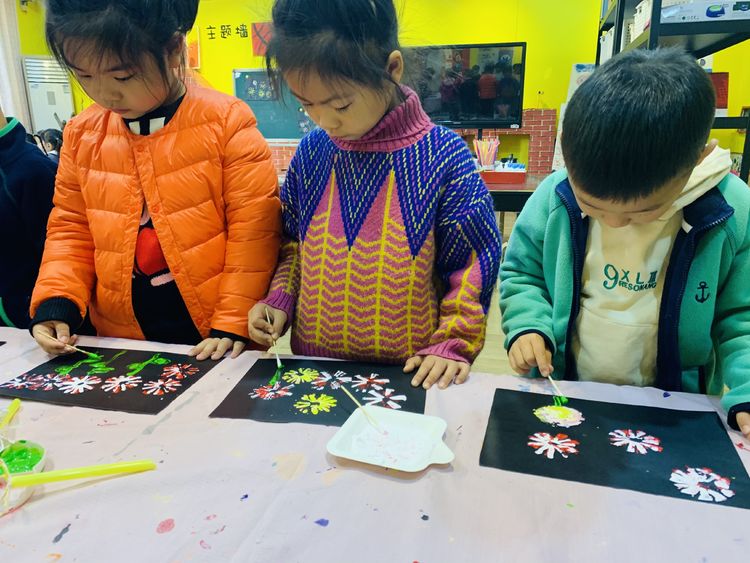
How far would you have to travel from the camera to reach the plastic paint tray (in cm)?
63

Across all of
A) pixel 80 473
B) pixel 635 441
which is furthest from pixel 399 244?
pixel 80 473

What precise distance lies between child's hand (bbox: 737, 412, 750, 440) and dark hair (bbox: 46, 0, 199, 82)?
3.38 feet

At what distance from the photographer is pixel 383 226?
2.98 feet

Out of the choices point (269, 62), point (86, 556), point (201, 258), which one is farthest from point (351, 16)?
point (86, 556)

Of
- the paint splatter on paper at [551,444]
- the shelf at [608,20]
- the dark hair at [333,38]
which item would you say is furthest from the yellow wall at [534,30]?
the paint splatter on paper at [551,444]

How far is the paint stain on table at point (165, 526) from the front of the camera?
1.76 feet

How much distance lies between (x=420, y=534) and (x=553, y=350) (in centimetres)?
47

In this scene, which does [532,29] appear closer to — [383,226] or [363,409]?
[383,226]

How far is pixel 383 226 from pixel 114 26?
0.53 meters

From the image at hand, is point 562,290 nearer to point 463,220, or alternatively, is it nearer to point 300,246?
point 463,220

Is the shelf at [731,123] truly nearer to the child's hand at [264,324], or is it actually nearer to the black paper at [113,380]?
the child's hand at [264,324]

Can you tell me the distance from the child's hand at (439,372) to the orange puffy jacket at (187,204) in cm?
36

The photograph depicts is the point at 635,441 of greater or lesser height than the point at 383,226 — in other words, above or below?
below

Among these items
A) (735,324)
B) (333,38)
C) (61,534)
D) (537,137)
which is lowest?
(61,534)
